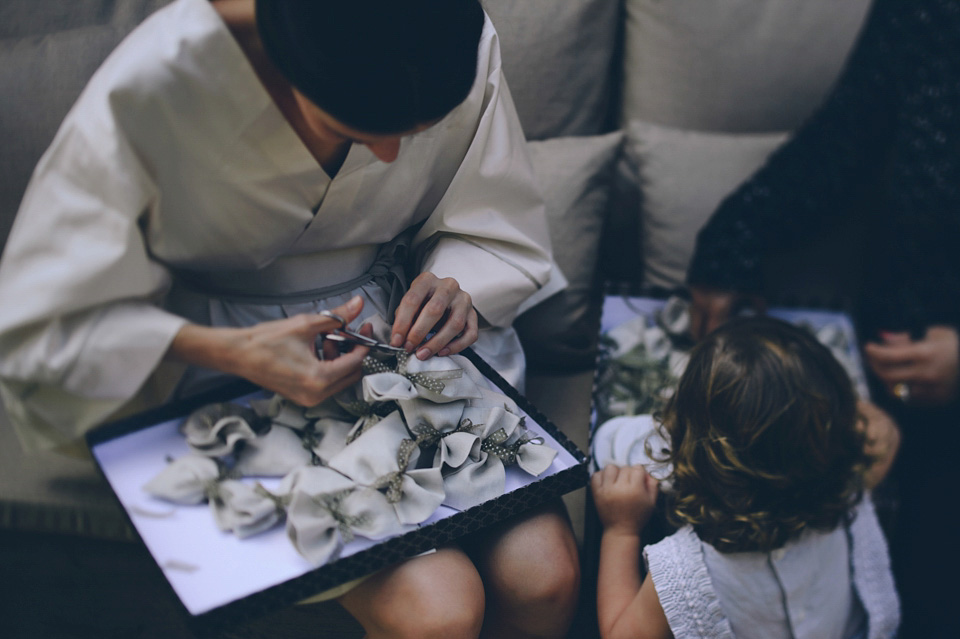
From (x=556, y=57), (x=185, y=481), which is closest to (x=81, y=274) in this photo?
(x=185, y=481)

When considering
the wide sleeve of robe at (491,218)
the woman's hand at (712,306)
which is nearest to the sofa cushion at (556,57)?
the wide sleeve of robe at (491,218)

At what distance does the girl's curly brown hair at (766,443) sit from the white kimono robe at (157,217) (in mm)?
447

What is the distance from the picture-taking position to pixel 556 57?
3.84 feet

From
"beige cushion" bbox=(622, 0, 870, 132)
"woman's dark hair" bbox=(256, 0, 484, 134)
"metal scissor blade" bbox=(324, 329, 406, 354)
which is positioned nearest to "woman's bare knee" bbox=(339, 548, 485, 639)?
"metal scissor blade" bbox=(324, 329, 406, 354)

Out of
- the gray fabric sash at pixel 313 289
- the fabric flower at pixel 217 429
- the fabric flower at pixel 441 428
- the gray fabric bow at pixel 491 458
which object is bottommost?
the gray fabric bow at pixel 491 458

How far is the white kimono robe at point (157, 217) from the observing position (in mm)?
588

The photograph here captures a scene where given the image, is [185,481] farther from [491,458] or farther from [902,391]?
[902,391]

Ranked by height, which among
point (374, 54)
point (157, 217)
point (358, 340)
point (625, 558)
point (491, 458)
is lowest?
point (625, 558)

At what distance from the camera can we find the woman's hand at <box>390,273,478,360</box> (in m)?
0.70

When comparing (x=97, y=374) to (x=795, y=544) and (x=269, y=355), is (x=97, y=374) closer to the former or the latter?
(x=269, y=355)

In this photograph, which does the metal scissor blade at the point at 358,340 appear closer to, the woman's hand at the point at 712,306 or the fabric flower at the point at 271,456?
the fabric flower at the point at 271,456

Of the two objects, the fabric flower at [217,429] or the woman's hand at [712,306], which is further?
the woman's hand at [712,306]

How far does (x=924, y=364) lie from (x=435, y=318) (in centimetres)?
75

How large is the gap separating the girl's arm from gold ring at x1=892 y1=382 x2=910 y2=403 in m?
0.44
